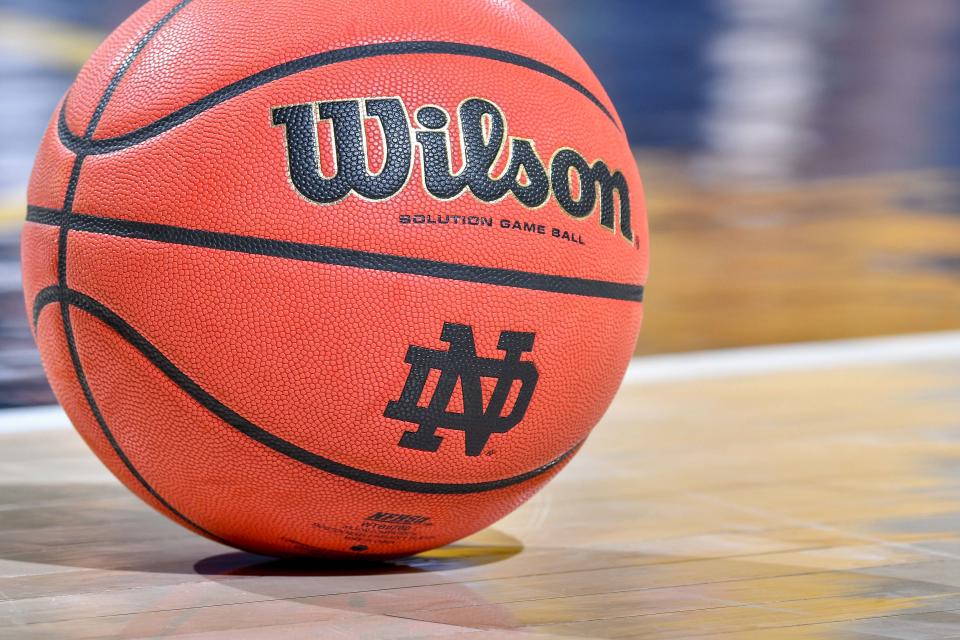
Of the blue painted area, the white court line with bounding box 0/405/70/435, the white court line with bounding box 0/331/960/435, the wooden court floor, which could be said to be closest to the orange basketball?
the wooden court floor

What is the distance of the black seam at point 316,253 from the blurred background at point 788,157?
3066 millimetres

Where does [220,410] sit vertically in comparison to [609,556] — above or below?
above

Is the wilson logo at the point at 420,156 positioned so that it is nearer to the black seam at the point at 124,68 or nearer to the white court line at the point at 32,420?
the black seam at the point at 124,68

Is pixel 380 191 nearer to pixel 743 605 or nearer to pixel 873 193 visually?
pixel 743 605

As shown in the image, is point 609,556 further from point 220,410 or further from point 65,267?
point 65,267

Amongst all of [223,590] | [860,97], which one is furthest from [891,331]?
[223,590]

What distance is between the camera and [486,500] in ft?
7.34

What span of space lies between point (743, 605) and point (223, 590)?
2.59ft

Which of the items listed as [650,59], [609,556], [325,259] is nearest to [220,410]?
[325,259]

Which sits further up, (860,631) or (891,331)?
(891,331)

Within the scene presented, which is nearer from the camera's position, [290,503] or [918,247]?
[290,503]

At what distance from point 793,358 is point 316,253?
11.0 ft

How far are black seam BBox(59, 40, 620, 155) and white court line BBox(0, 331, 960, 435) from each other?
2.52 m

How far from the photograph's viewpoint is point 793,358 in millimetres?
5047
